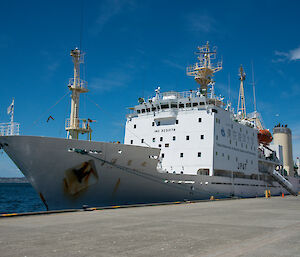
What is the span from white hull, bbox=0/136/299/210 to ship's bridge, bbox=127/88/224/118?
703 centimetres

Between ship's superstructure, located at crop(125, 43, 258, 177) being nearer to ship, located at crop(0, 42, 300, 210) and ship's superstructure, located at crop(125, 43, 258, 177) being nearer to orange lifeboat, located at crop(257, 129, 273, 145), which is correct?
ship, located at crop(0, 42, 300, 210)

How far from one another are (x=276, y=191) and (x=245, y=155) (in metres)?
10.3

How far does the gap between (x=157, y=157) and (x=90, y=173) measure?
403cm

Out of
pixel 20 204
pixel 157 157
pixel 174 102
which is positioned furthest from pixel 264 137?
pixel 20 204

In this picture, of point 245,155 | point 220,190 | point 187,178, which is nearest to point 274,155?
point 245,155

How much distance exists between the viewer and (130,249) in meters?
5.44

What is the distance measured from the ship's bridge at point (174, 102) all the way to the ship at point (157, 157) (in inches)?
3.0

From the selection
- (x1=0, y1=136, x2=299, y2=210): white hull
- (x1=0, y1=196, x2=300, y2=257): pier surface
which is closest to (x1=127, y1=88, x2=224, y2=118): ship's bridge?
(x1=0, y1=136, x2=299, y2=210): white hull

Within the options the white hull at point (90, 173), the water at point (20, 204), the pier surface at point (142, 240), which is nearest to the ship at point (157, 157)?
the white hull at point (90, 173)

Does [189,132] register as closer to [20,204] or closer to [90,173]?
[90,173]

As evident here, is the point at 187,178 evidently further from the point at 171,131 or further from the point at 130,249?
the point at 130,249

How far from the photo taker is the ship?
15.2 m

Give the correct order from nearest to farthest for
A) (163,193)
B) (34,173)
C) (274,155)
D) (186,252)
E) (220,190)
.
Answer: (186,252)
(34,173)
(163,193)
(220,190)
(274,155)

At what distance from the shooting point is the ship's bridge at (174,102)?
23578 millimetres
